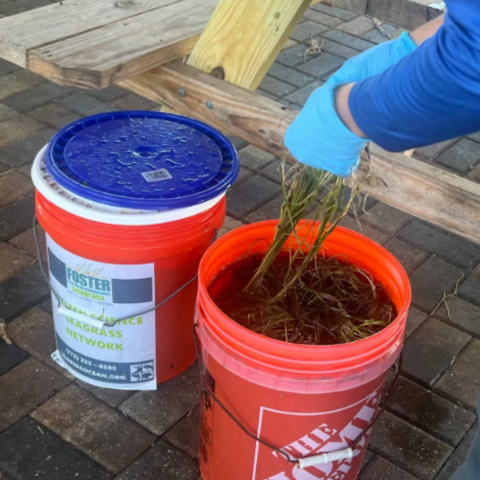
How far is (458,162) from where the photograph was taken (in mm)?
3096

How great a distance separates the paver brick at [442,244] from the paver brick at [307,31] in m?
1.68

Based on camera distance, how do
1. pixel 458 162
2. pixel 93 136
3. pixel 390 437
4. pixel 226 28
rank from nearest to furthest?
pixel 93 136, pixel 390 437, pixel 226 28, pixel 458 162

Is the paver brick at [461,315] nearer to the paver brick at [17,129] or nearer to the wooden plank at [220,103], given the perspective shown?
the wooden plank at [220,103]

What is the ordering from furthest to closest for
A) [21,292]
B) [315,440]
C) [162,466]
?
[21,292], [162,466], [315,440]

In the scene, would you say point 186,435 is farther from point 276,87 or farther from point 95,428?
point 276,87

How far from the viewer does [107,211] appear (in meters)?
1.52

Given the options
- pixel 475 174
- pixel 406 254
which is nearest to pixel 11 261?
pixel 406 254

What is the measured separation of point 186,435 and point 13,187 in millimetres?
1332

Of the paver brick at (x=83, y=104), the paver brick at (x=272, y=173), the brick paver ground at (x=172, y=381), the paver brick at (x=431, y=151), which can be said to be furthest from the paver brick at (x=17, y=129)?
the paver brick at (x=431, y=151)

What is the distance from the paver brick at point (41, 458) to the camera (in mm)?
1701

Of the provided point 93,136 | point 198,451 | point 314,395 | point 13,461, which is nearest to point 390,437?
point 198,451

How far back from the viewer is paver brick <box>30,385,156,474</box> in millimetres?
1763

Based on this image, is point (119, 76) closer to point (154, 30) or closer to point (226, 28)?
point (154, 30)

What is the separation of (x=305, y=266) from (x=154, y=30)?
0.88 meters
